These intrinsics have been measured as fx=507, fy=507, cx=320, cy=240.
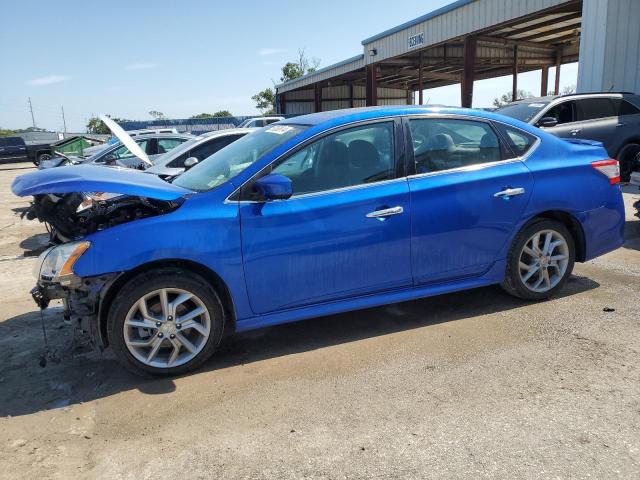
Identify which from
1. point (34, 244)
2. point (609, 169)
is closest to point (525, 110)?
point (609, 169)

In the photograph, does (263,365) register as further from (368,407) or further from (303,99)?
(303,99)

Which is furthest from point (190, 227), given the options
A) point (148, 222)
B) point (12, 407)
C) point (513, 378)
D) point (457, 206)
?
point (513, 378)

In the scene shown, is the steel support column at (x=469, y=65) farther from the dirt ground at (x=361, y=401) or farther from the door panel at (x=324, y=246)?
the door panel at (x=324, y=246)

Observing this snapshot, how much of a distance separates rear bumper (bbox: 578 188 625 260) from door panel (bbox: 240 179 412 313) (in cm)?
177

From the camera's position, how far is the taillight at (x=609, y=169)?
438 centimetres

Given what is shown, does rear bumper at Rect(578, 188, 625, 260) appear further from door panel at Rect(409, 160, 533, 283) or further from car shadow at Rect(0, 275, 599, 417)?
door panel at Rect(409, 160, 533, 283)

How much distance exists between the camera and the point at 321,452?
2.56 m

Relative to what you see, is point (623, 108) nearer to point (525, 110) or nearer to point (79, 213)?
point (525, 110)

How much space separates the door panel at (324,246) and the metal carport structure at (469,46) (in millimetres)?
12774

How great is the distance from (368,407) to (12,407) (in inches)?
84.9

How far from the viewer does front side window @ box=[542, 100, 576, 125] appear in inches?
356

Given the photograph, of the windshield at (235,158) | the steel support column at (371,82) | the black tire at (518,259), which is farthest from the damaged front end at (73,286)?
the steel support column at (371,82)

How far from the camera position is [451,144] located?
13.3 feet

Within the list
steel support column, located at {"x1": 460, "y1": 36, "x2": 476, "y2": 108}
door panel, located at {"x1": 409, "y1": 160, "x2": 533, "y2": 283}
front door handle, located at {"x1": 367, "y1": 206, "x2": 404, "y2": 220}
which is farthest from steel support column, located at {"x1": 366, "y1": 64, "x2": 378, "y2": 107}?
front door handle, located at {"x1": 367, "y1": 206, "x2": 404, "y2": 220}
